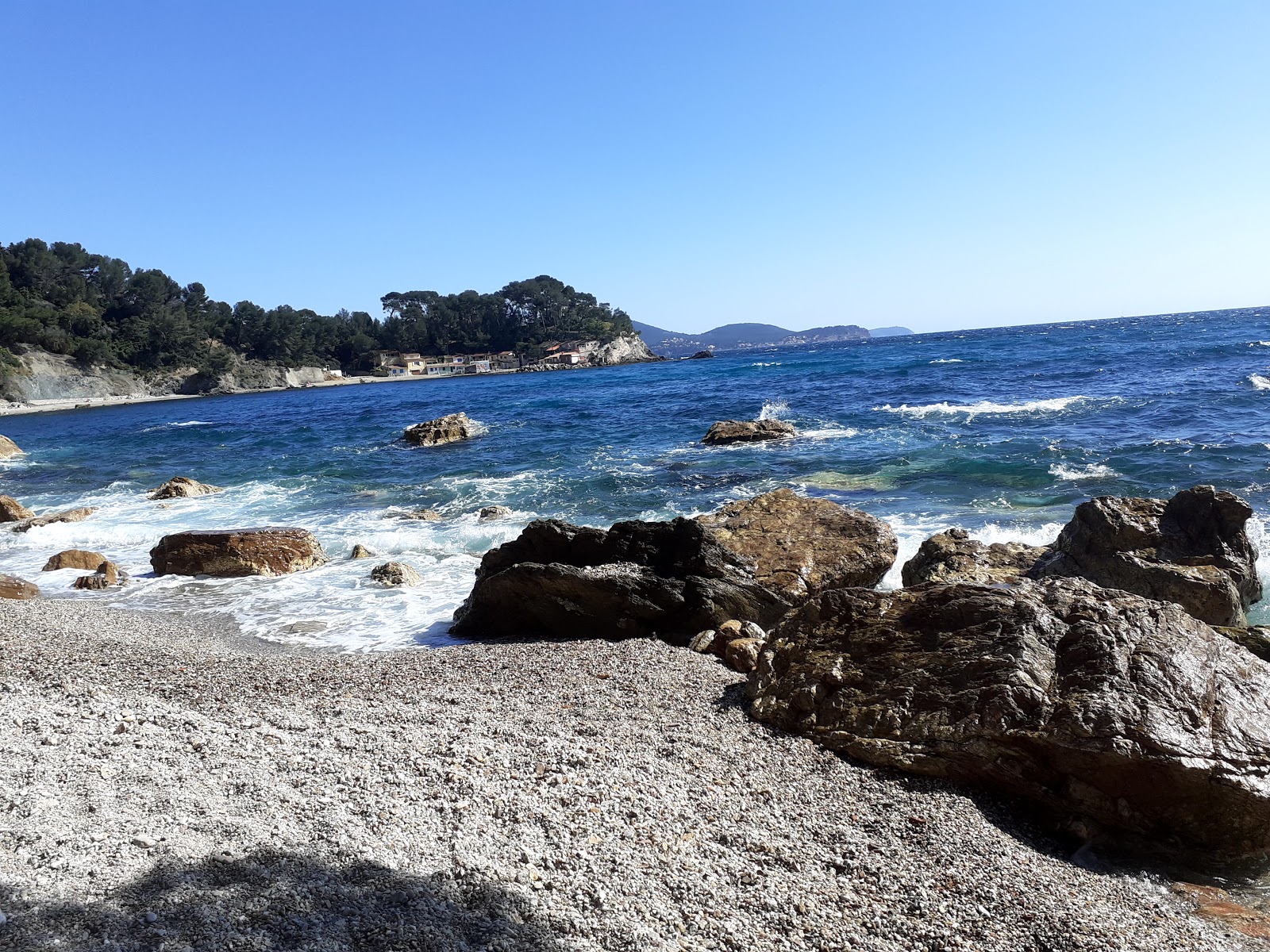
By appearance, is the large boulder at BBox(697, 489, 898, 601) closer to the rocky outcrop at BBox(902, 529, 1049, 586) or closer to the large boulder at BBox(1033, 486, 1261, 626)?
the rocky outcrop at BBox(902, 529, 1049, 586)

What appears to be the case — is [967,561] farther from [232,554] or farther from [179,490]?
[179,490]

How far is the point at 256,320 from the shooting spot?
115875 mm

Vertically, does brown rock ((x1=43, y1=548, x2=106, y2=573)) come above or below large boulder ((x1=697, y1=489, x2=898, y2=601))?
below

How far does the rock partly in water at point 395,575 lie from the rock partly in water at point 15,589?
16.0 feet

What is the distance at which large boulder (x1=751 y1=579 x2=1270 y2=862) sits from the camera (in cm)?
470

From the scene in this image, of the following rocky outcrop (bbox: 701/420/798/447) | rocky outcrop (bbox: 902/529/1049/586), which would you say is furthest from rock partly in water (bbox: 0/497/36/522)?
rocky outcrop (bbox: 902/529/1049/586)

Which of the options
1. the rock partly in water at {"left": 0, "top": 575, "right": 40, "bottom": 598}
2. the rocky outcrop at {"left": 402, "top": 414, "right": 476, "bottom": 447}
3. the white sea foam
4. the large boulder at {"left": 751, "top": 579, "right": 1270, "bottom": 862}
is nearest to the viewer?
the large boulder at {"left": 751, "top": 579, "right": 1270, "bottom": 862}

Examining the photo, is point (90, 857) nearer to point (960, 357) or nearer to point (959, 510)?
point (959, 510)

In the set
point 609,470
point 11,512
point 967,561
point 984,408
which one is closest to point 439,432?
point 609,470

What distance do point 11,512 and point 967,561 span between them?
1998 centimetres

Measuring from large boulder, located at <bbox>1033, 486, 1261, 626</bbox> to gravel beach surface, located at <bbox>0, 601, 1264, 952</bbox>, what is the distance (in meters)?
5.45

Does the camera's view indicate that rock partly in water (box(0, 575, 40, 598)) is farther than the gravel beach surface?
Yes

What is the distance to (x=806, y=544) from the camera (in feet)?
32.7

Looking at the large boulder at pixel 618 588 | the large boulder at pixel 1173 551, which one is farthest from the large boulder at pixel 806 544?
the large boulder at pixel 1173 551
